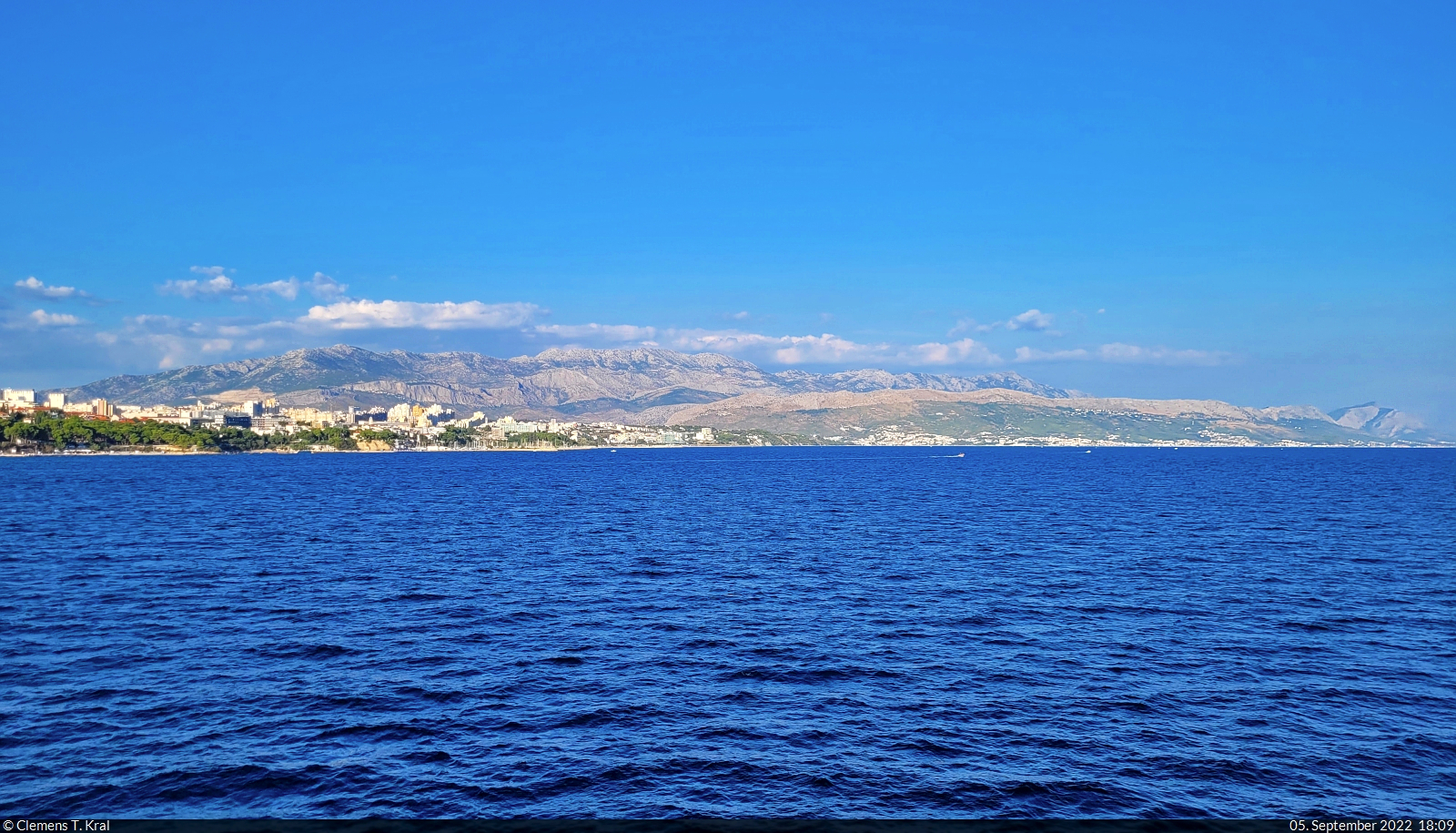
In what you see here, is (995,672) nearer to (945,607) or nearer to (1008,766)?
(1008,766)

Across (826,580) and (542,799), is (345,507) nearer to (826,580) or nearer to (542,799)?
(826,580)

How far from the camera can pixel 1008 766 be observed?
28.3m

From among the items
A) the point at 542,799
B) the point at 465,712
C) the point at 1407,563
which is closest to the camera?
the point at 542,799

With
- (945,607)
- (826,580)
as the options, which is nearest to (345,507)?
(826,580)

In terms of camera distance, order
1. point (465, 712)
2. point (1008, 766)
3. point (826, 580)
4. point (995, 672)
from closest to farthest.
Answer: point (1008, 766) < point (465, 712) < point (995, 672) < point (826, 580)

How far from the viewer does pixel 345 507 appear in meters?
127

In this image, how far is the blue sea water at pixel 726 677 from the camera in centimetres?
2652

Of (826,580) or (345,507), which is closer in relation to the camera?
(826,580)

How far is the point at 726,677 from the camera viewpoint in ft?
126

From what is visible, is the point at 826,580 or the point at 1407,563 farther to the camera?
the point at 1407,563

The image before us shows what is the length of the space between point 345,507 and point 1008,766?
4556 inches

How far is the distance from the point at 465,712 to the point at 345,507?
103m

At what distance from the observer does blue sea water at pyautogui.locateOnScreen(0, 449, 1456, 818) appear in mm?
26516

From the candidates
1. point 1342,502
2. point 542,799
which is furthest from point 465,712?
point 1342,502
